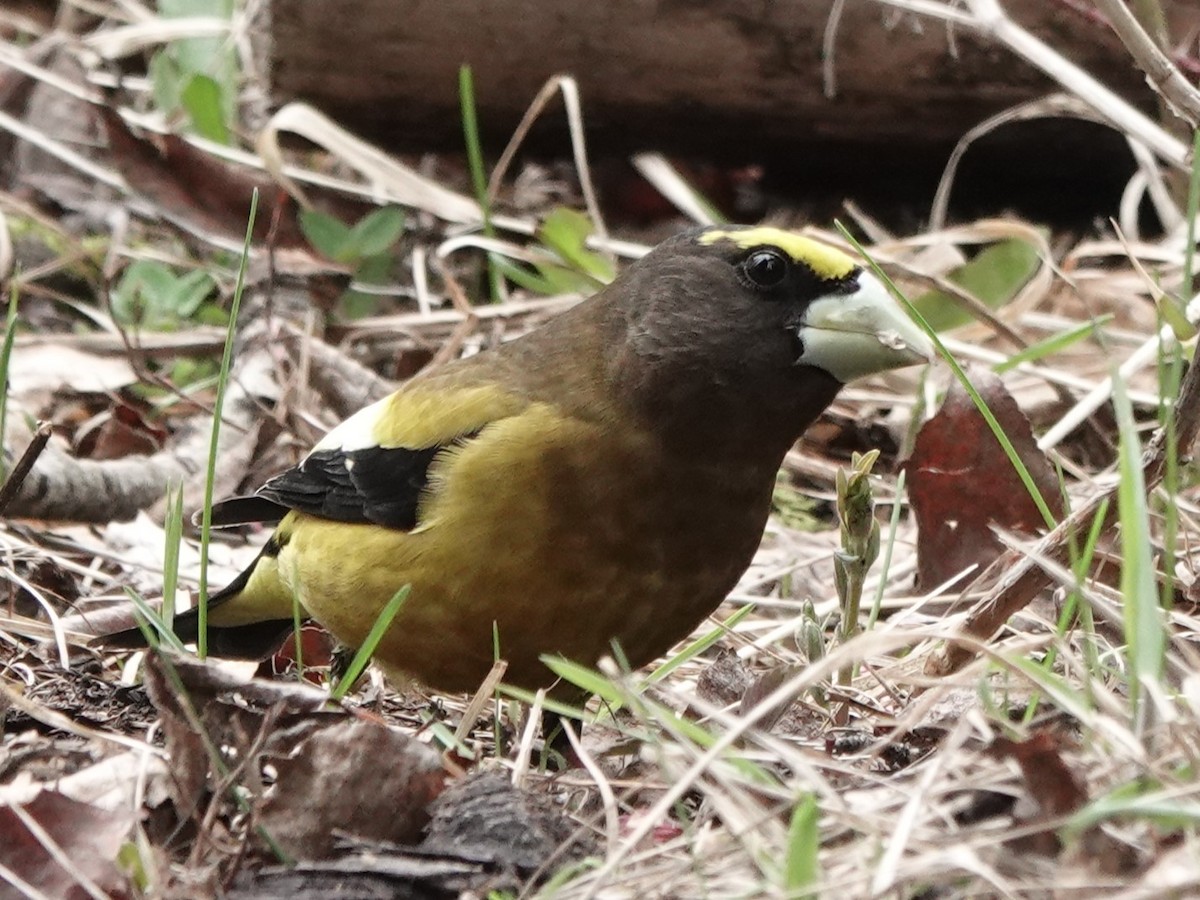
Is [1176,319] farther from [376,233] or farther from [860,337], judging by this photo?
[376,233]

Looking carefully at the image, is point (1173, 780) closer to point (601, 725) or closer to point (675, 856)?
point (675, 856)

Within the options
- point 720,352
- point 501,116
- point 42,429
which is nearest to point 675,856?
point 720,352

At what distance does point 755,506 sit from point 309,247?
2757 mm

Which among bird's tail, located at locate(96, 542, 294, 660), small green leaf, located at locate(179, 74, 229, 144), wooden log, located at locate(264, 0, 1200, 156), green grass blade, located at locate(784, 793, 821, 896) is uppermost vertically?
wooden log, located at locate(264, 0, 1200, 156)

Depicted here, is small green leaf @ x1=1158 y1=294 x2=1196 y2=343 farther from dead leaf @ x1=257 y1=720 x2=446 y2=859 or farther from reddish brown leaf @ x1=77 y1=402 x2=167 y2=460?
reddish brown leaf @ x1=77 y1=402 x2=167 y2=460

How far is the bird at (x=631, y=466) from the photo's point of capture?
2787 mm

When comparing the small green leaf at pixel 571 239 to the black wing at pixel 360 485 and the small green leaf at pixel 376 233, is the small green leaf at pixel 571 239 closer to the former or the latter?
the small green leaf at pixel 376 233

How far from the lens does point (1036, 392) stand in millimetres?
4469

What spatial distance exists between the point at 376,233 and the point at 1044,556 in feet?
10.3

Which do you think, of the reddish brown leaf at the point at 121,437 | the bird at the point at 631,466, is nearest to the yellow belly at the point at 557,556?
the bird at the point at 631,466

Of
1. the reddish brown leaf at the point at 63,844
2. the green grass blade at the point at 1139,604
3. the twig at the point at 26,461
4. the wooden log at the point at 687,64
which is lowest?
the reddish brown leaf at the point at 63,844

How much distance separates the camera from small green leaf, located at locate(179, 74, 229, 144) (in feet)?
17.8

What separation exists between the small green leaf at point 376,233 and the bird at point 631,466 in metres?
2.25

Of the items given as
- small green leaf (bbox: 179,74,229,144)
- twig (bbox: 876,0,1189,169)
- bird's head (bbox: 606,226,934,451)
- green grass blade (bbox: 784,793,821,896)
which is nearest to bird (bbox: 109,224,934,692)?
bird's head (bbox: 606,226,934,451)
